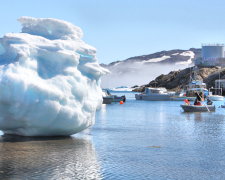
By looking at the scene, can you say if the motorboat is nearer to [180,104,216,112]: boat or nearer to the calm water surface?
[180,104,216,112]: boat

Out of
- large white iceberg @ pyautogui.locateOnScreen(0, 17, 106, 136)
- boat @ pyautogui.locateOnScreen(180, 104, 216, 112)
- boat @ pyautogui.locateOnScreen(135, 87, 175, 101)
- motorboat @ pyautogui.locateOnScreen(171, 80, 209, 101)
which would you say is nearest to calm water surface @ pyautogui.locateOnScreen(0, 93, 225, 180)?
large white iceberg @ pyautogui.locateOnScreen(0, 17, 106, 136)

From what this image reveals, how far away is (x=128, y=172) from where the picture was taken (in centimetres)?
1548

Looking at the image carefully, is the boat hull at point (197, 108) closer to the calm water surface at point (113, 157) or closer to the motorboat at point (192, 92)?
the calm water surface at point (113, 157)

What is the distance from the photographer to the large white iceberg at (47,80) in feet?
67.6

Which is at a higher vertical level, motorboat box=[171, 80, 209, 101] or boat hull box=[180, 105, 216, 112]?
motorboat box=[171, 80, 209, 101]

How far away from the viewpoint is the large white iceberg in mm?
20594

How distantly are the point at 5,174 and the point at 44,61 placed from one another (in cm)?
863

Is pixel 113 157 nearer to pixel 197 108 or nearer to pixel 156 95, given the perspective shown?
pixel 197 108

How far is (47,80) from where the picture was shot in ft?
70.5

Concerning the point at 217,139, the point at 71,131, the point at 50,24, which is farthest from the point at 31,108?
the point at 217,139

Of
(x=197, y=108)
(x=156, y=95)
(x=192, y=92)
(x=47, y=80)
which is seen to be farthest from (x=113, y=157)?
(x=156, y=95)

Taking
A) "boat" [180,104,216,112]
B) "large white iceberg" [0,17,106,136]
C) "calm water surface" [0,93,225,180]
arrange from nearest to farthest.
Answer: "calm water surface" [0,93,225,180]
"large white iceberg" [0,17,106,136]
"boat" [180,104,216,112]

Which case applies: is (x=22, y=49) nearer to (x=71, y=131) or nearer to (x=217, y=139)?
(x=71, y=131)

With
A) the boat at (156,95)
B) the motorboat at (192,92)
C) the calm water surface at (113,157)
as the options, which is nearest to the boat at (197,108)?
A: the calm water surface at (113,157)
